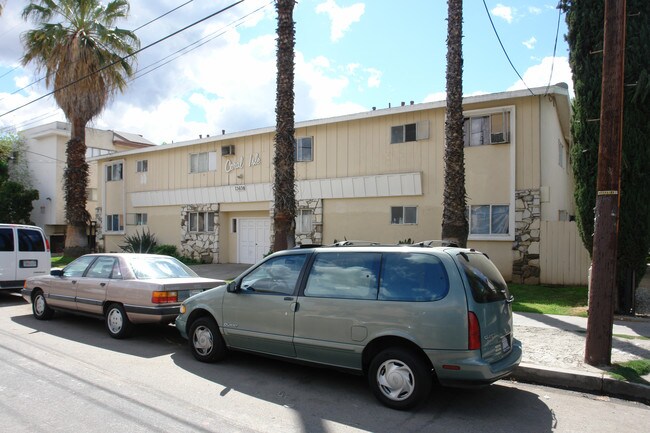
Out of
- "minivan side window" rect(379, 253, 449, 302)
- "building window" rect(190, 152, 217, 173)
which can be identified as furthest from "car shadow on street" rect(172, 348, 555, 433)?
"building window" rect(190, 152, 217, 173)

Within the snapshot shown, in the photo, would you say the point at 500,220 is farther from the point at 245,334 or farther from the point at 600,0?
the point at 245,334

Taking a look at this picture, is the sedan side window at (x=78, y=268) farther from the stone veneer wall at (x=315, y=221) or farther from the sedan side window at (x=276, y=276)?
the stone veneer wall at (x=315, y=221)

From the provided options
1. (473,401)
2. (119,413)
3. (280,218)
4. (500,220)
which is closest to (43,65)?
(280,218)

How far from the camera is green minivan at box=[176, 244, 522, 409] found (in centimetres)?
474

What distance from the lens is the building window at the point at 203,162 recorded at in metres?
21.3

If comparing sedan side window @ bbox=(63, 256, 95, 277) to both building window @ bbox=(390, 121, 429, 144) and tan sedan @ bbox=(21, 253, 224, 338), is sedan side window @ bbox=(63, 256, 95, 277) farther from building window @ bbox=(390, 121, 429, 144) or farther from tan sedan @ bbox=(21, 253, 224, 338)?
building window @ bbox=(390, 121, 429, 144)

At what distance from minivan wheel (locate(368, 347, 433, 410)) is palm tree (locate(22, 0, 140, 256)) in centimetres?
1918

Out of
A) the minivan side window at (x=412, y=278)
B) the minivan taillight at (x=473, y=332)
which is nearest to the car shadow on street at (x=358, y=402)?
the minivan taillight at (x=473, y=332)

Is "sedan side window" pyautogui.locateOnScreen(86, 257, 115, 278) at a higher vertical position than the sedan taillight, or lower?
higher

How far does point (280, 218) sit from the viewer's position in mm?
11070

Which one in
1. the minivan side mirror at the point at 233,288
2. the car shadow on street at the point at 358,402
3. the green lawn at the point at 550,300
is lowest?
the car shadow on street at the point at 358,402

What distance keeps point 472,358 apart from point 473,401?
3.08 feet

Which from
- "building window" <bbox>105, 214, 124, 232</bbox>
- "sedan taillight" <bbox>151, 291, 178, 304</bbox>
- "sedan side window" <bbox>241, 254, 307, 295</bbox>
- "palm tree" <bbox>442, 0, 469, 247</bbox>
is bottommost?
"sedan taillight" <bbox>151, 291, 178, 304</bbox>

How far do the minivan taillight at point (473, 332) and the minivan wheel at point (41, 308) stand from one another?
8.32 metres
